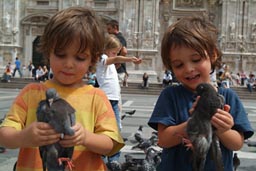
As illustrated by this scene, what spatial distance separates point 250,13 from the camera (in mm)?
27594

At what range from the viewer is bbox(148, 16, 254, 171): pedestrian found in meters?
1.96

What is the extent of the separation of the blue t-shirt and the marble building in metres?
24.6

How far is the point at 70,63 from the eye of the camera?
1942mm

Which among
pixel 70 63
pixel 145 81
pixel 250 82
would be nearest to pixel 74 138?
pixel 70 63

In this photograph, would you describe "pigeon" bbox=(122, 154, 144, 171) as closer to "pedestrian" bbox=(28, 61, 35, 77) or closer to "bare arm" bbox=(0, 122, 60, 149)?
"bare arm" bbox=(0, 122, 60, 149)

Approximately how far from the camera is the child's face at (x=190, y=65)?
1.98 meters

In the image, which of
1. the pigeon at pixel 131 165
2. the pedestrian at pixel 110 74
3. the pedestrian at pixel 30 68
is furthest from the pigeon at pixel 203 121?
the pedestrian at pixel 30 68

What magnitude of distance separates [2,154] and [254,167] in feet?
10.6

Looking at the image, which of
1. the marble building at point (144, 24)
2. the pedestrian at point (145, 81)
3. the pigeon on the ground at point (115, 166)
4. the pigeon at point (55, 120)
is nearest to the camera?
the pigeon at point (55, 120)

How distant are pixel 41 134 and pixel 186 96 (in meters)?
0.79

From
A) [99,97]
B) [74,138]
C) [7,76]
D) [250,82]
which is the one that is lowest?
[250,82]

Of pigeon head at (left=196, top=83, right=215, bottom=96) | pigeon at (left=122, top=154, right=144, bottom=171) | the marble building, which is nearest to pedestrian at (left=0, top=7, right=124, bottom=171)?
pigeon head at (left=196, top=83, right=215, bottom=96)

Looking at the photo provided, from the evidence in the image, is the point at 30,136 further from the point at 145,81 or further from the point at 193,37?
the point at 145,81

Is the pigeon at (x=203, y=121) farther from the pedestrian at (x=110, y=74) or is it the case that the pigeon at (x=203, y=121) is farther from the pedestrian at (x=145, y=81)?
the pedestrian at (x=145, y=81)
